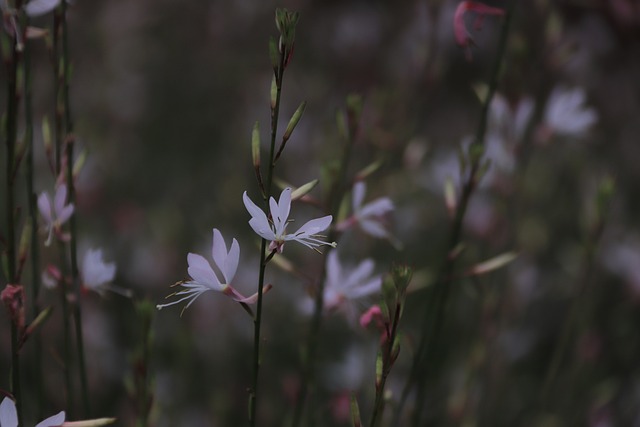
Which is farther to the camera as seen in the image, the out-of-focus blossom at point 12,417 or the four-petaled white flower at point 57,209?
the four-petaled white flower at point 57,209

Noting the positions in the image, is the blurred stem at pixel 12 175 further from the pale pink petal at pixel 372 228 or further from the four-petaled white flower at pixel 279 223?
the pale pink petal at pixel 372 228

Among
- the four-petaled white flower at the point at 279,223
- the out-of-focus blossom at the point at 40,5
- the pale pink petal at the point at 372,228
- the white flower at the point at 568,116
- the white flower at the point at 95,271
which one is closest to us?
the four-petaled white flower at the point at 279,223

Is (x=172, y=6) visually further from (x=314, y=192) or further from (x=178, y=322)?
(x=178, y=322)

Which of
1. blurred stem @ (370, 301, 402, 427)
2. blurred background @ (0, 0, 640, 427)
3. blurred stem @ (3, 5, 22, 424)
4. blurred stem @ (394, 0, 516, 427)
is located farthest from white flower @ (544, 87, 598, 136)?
blurred stem @ (3, 5, 22, 424)

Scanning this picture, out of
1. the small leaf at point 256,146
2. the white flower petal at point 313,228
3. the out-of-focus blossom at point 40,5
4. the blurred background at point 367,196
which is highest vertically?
the out-of-focus blossom at point 40,5

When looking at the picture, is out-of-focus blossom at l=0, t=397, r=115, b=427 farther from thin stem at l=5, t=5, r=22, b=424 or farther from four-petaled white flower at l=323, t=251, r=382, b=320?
four-petaled white flower at l=323, t=251, r=382, b=320

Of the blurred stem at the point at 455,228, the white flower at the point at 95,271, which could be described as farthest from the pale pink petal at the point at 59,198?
the blurred stem at the point at 455,228

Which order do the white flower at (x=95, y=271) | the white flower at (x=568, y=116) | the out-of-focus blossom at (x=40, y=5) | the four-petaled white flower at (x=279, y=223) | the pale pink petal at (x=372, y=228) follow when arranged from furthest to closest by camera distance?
the white flower at (x=568, y=116), the pale pink petal at (x=372, y=228), the white flower at (x=95, y=271), the out-of-focus blossom at (x=40, y=5), the four-petaled white flower at (x=279, y=223)

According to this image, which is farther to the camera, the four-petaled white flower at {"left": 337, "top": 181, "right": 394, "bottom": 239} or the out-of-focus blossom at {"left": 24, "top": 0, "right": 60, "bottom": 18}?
the four-petaled white flower at {"left": 337, "top": 181, "right": 394, "bottom": 239}

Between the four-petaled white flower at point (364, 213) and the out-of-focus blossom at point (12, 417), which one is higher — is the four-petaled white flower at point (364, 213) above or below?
above

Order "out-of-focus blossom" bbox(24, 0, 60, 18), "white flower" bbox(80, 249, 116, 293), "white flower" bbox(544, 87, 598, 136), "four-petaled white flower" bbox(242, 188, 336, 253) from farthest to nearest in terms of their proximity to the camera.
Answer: "white flower" bbox(544, 87, 598, 136) < "white flower" bbox(80, 249, 116, 293) < "out-of-focus blossom" bbox(24, 0, 60, 18) < "four-petaled white flower" bbox(242, 188, 336, 253)

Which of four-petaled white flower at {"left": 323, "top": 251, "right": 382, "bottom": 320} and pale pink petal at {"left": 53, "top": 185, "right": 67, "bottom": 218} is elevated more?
pale pink petal at {"left": 53, "top": 185, "right": 67, "bottom": 218}
